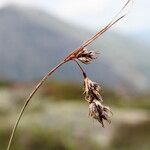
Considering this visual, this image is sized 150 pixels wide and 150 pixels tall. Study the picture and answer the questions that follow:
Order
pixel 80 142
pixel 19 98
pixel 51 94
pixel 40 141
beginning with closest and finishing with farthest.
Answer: pixel 40 141
pixel 80 142
pixel 19 98
pixel 51 94

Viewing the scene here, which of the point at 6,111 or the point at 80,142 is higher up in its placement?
the point at 6,111

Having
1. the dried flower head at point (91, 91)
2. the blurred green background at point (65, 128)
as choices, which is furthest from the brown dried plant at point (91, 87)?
the blurred green background at point (65, 128)

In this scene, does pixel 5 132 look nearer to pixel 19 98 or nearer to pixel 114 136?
pixel 114 136

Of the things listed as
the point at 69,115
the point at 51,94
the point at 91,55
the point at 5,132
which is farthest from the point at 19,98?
the point at 91,55

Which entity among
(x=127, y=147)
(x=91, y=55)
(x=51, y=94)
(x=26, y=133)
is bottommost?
(x=91, y=55)

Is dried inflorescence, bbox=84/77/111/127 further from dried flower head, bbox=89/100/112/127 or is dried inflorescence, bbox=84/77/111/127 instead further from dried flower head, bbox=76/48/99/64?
dried flower head, bbox=76/48/99/64

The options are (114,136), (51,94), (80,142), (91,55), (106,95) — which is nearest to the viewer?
(91,55)

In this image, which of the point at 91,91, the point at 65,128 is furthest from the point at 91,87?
the point at 65,128
